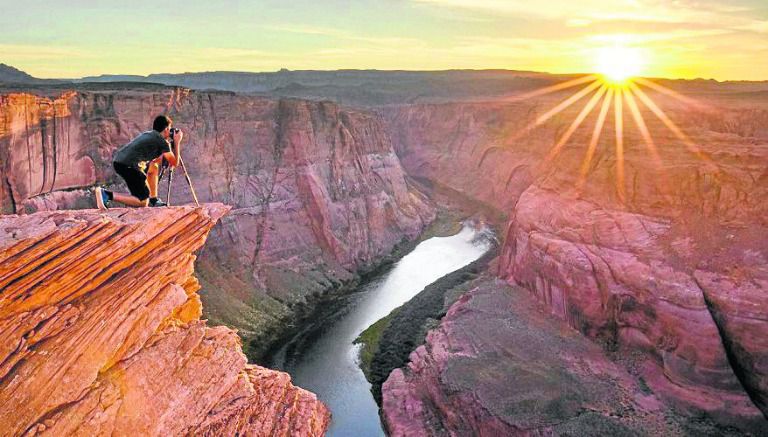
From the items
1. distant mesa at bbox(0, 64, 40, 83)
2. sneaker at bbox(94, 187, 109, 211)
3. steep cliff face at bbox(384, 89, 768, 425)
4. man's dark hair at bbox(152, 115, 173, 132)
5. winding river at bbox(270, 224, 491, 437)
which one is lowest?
winding river at bbox(270, 224, 491, 437)

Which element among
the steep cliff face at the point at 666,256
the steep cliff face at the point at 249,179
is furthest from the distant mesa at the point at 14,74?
the steep cliff face at the point at 666,256

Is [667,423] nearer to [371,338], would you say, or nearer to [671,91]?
[371,338]

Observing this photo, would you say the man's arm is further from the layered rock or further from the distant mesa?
the distant mesa

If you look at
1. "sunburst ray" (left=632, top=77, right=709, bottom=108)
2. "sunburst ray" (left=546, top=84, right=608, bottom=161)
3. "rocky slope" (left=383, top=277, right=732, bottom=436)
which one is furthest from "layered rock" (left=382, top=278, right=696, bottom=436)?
"sunburst ray" (left=632, top=77, right=709, bottom=108)

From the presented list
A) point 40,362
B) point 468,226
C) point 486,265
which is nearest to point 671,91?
point 468,226

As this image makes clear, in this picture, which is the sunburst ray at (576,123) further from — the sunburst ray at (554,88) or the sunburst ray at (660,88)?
the sunburst ray at (660,88)

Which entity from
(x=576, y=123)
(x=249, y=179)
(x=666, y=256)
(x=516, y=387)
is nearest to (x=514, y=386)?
(x=516, y=387)
